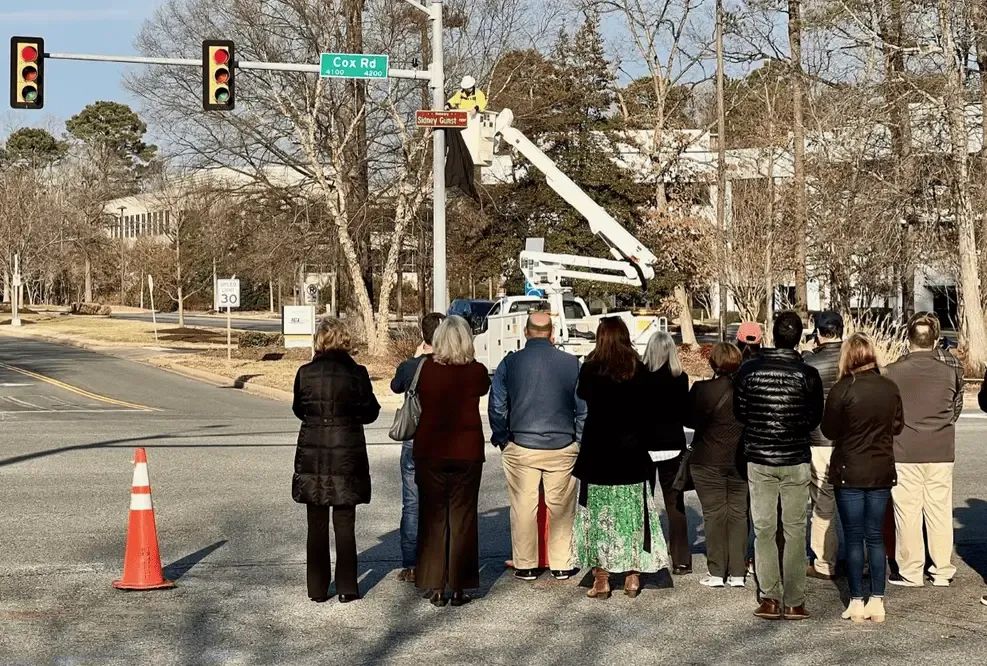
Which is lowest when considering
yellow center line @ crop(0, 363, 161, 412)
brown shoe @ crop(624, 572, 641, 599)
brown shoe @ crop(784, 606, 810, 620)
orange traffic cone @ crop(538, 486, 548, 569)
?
yellow center line @ crop(0, 363, 161, 412)

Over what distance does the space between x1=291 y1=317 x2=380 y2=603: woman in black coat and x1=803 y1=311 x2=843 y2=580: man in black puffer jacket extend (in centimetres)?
319

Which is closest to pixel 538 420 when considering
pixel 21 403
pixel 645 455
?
pixel 645 455

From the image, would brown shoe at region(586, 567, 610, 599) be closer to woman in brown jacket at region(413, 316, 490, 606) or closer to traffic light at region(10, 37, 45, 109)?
woman in brown jacket at region(413, 316, 490, 606)

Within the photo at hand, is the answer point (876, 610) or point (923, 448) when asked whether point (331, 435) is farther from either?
point (923, 448)

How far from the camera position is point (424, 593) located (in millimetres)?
8953

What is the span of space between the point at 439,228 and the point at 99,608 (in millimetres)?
17095

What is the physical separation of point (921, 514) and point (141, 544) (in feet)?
17.2

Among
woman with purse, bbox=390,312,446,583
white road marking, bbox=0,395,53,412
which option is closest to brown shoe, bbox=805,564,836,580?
woman with purse, bbox=390,312,446,583

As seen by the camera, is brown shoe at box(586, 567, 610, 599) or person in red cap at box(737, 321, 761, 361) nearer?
brown shoe at box(586, 567, 610, 599)

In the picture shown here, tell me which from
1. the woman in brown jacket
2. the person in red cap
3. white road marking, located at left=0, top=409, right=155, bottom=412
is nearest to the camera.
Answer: the woman in brown jacket

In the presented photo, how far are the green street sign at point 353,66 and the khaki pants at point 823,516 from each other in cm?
1537

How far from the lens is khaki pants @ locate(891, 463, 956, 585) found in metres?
9.20

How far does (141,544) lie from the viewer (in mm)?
9031

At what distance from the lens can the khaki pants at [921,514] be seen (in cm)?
920
